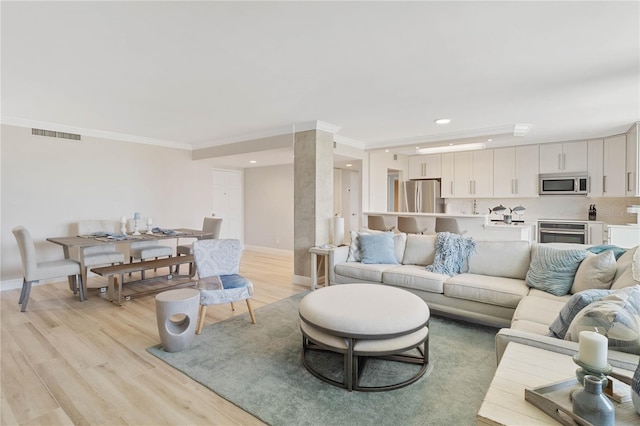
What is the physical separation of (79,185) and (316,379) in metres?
5.10

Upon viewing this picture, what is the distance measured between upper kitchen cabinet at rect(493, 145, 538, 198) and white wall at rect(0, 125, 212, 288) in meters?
6.28

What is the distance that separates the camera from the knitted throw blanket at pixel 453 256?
364 cm

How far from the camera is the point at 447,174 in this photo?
23.8ft

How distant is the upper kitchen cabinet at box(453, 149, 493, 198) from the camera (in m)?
6.72

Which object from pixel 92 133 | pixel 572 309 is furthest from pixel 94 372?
pixel 92 133

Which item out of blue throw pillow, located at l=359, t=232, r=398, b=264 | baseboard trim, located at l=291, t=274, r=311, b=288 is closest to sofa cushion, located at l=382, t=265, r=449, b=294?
blue throw pillow, located at l=359, t=232, r=398, b=264

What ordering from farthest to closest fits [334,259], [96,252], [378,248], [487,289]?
[96,252] → [334,259] → [378,248] → [487,289]

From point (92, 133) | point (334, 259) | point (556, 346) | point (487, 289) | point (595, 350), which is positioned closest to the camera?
point (595, 350)

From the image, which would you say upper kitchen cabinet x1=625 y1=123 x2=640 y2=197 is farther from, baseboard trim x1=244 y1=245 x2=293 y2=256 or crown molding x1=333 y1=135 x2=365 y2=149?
baseboard trim x1=244 y1=245 x2=293 y2=256

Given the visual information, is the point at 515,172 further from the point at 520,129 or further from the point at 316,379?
the point at 316,379

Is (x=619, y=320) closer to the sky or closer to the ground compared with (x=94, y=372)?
closer to the sky

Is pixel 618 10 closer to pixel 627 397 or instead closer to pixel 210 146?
pixel 627 397

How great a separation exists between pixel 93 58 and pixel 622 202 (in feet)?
26.5

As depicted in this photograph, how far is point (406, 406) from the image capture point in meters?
2.02
